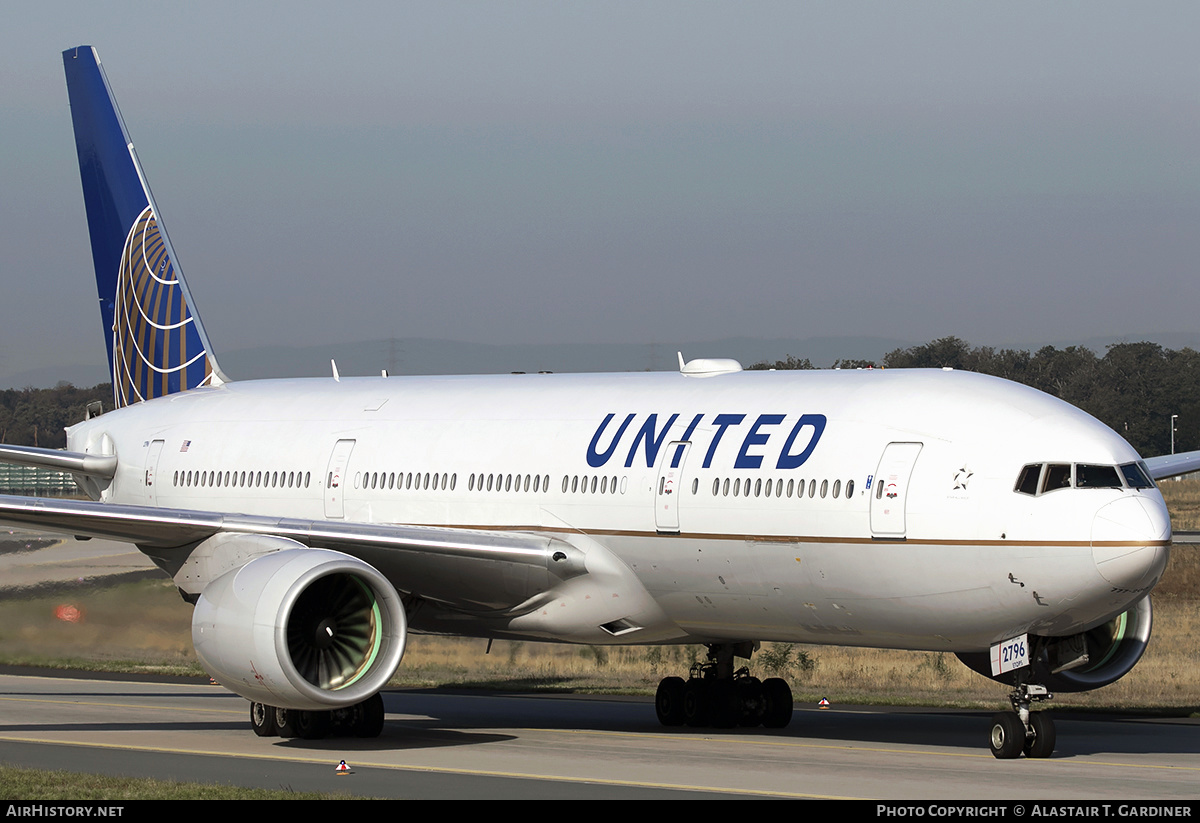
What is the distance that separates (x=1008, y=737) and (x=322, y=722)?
27.1ft

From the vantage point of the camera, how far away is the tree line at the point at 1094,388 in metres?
106

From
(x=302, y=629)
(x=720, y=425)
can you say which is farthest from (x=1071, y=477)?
(x=302, y=629)

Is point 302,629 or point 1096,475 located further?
point 302,629

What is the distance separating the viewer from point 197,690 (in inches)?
1116

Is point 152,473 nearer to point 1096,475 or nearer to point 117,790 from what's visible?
point 117,790

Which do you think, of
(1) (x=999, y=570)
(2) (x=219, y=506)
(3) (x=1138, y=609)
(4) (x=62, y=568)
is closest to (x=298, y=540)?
(2) (x=219, y=506)

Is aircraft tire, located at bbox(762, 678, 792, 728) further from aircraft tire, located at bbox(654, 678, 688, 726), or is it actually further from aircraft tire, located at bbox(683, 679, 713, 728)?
aircraft tire, located at bbox(654, 678, 688, 726)

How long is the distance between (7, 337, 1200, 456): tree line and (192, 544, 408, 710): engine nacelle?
274 feet

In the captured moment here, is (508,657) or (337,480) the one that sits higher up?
(337,480)

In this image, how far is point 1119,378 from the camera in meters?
116

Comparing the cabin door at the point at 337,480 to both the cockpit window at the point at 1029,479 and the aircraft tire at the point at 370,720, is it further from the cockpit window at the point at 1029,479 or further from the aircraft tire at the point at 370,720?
the cockpit window at the point at 1029,479

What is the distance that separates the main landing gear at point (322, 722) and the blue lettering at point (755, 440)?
Result: 5.56 m

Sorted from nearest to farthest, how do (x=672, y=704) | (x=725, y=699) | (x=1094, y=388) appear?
(x=725, y=699) < (x=672, y=704) < (x=1094, y=388)
